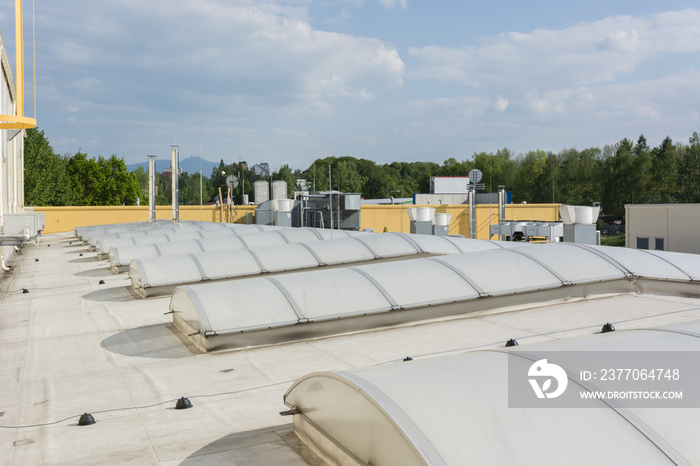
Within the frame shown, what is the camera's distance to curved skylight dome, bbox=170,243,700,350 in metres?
13.1

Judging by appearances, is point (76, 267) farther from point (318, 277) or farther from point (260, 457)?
point (260, 457)

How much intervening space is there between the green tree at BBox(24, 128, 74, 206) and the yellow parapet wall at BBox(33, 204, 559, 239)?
26.1 feet

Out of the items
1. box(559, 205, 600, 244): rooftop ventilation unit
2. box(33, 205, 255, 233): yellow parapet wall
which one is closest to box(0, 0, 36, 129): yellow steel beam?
box(559, 205, 600, 244): rooftop ventilation unit

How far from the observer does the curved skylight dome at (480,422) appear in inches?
214

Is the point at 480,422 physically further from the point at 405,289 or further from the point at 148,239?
the point at 148,239

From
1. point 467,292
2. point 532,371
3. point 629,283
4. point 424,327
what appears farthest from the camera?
point 629,283

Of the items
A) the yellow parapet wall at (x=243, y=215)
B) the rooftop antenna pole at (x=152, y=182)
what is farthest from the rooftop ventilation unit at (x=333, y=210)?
the rooftop antenna pole at (x=152, y=182)

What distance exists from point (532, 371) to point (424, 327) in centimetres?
752

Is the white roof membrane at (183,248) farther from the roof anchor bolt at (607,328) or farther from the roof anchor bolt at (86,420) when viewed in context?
the roof anchor bolt at (86,420)

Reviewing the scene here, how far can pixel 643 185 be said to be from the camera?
10169 cm

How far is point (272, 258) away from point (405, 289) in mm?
7809

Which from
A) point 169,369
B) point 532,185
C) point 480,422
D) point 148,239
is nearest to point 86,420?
point 169,369

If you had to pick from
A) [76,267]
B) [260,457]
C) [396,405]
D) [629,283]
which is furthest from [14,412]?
[76,267]

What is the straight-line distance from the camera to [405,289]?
1473 centimetres
